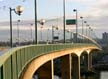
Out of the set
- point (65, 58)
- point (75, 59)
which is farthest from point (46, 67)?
point (75, 59)

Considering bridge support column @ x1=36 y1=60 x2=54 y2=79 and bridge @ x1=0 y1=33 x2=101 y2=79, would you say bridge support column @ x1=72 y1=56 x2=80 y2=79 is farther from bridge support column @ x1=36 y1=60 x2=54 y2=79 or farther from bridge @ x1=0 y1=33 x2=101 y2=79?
bridge support column @ x1=36 y1=60 x2=54 y2=79

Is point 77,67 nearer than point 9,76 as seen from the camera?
No

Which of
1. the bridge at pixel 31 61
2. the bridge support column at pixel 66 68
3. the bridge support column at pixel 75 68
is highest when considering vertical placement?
the bridge at pixel 31 61

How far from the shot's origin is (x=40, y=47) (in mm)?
42500

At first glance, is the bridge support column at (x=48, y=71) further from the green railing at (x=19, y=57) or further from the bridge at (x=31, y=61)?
the green railing at (x=19, y=57)

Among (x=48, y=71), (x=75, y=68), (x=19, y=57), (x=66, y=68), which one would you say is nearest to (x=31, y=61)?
(x=19, y=57)

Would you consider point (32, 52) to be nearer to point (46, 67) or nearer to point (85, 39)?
point (46, 67)

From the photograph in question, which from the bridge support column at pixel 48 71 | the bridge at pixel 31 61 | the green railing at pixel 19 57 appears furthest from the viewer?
the bridge support column at pixel 48 71

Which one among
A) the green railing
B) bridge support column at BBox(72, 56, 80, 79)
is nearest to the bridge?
the green railing

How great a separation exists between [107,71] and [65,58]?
102 metres

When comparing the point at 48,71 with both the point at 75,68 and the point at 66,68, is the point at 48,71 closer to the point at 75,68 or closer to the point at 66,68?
the point at 66,68

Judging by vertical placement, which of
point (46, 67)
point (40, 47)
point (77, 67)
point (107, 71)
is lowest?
point (107, 71)

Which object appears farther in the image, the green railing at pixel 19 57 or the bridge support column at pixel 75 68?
the bridge support column at pixel 75 68

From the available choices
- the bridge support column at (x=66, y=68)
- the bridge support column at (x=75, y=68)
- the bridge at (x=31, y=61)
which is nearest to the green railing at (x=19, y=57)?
the bridge at (x=31, y=61)
